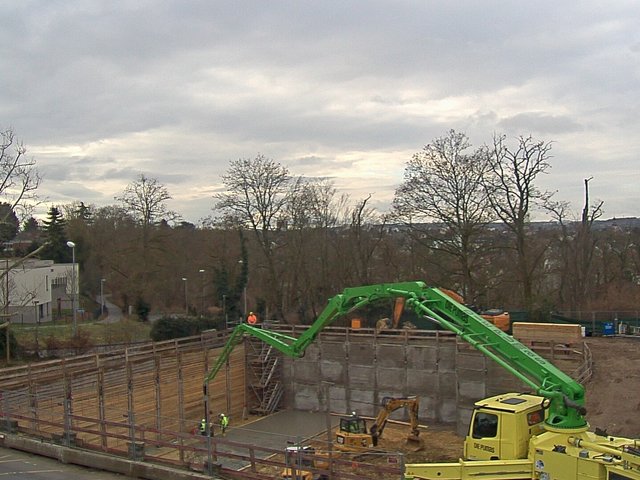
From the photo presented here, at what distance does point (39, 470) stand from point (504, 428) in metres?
10.5

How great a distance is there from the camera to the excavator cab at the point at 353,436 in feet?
77.2

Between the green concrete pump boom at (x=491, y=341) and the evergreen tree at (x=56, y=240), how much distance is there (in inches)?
2182

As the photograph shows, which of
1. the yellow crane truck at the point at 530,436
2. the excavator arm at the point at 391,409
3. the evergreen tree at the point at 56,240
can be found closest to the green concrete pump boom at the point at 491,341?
the yellow crane truck at the point at 530,436

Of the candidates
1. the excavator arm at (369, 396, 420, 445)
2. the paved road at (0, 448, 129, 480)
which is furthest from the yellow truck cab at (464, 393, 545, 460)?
the excavator arm at (369, 396, 420, 445)

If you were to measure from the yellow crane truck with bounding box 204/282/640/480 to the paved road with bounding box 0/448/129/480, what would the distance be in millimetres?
7204

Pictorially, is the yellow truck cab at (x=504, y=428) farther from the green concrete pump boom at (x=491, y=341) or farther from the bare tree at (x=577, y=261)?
the bare tree at (x=577, y=261)

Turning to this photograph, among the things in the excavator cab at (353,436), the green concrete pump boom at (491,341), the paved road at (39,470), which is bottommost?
the excavator cab at (353,436)

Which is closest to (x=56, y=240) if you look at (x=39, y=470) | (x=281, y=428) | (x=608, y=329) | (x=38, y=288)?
(x=38, y=288)

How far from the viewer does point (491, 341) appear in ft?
51.5

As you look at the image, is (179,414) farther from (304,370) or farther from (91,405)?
(304,370)

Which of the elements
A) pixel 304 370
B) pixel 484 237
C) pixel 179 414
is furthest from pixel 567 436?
pixel 484 237

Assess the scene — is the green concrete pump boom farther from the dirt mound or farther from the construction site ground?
the dirt mound

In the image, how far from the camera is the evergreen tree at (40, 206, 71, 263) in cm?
7057

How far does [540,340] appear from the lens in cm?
3070
